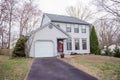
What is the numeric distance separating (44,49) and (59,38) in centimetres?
296

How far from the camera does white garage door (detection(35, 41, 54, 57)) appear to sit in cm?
2129

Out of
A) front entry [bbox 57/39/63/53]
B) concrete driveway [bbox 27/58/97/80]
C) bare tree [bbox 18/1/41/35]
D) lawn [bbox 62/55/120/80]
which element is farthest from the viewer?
bare tree [bbox 18/1/41/35]

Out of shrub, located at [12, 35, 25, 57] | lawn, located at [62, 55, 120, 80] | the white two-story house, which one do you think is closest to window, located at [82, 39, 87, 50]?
the white two-story house

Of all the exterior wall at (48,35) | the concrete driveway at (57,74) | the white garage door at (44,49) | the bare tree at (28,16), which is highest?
the bare tree at (28,16)

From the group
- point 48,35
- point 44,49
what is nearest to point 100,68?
point 44,49

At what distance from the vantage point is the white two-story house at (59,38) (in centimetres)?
2139

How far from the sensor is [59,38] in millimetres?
23219

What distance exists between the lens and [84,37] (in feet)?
89.9

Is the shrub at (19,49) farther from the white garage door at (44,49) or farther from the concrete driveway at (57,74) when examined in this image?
the concrete driveway at (57,74)

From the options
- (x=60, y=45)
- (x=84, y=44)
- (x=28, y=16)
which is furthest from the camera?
(x=28, y=16)

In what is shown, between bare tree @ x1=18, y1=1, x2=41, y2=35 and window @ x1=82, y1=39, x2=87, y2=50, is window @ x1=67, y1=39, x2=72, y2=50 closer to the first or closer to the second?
window @ x1=82, y1=39, x2=87, y2=50

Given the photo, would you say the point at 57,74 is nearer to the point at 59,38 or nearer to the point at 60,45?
the point at 59,38

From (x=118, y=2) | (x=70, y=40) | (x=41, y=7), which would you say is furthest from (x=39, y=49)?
(x=41, y=7)

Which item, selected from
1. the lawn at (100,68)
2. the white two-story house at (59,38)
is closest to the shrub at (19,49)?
the white two-story house at (59,38)
